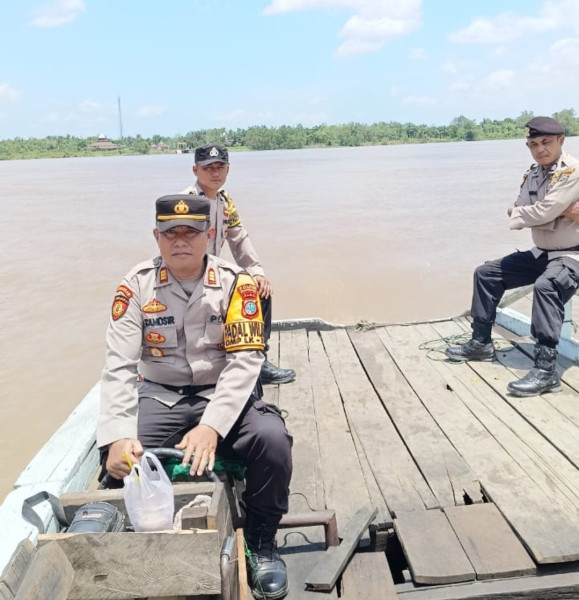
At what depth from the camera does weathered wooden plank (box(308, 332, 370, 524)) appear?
8.89ft

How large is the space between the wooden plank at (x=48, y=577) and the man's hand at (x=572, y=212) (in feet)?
10.9

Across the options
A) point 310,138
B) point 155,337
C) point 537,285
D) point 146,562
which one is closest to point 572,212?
point 537,285

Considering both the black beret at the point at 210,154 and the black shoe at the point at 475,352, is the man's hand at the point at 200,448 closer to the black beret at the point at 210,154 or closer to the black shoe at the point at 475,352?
the black beret at the point at 210,154

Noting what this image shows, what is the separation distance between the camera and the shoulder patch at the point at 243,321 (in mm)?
2404

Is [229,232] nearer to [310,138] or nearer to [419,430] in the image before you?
[419,430]

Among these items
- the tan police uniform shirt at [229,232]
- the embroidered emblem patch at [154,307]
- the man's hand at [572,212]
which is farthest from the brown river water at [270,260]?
the man's hand at [572,212]

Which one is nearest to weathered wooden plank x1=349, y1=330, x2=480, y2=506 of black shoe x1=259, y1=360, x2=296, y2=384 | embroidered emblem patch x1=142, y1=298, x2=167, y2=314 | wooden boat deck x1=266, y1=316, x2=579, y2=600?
wooden boat deck x1=266, y1=316, x2=579, y2=600

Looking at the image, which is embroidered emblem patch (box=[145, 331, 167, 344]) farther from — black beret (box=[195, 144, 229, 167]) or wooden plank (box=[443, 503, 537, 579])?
black beret (box=[195, 144, 229, 167])

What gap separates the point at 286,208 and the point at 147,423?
16868 millimetres

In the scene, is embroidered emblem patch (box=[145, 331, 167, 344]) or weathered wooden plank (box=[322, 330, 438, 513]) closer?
embroidered emblem patch (box=[145, 331, 167, 344])

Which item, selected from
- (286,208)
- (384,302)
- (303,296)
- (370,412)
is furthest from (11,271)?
(370,412)

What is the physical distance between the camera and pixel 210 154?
3.76 meters

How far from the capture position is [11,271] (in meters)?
12.1

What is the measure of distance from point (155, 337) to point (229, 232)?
1751mm
